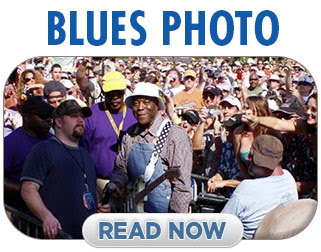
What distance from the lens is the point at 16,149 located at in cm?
1571

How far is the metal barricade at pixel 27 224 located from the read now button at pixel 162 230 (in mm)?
269

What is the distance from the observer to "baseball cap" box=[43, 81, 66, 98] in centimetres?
1568

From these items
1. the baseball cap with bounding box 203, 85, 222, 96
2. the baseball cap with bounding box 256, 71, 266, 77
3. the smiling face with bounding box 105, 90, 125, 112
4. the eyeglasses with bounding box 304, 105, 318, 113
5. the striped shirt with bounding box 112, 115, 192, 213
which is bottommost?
the striped shirt with bounding box 112, 115, 192, 213

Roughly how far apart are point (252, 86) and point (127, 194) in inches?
53.0

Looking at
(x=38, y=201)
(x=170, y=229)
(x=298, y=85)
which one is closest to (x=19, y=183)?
(x=38, y=201)

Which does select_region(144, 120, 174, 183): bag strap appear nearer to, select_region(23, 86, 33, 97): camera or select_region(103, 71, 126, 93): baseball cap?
select_region(103, 71, 126, 93): baseball cap

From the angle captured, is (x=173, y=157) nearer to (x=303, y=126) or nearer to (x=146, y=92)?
(x=146, y=92)

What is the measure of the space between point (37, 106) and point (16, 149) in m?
0.39

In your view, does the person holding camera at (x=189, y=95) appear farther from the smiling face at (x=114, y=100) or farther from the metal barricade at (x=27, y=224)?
the metal barricade at (x=27, y=224)

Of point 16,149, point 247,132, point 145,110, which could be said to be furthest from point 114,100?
point 247,132

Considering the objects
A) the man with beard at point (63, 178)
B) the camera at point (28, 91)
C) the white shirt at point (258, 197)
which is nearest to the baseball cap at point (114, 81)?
the man with beard at point (63, 178)

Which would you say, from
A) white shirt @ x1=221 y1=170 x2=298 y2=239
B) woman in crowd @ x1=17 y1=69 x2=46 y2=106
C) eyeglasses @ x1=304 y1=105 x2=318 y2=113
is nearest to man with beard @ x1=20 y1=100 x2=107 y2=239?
woman in crowd @ x1=17 y1=69 x2=46 y2=106

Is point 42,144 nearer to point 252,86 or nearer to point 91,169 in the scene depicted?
point 91,169

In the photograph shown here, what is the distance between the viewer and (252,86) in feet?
Answer: 51.5
